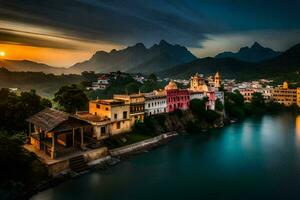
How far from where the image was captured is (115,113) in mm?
34281

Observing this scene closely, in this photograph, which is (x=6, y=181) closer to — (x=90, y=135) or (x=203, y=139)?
(x=90, y=135)

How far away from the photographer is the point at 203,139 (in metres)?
40.9

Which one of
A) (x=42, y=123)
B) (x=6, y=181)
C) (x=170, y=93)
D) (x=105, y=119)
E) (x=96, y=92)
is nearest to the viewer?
(x=6, y=181)

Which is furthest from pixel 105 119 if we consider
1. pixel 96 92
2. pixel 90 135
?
pixel 96 92

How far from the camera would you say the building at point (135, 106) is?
37469 millimetres

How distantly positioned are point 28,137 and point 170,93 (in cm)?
2393

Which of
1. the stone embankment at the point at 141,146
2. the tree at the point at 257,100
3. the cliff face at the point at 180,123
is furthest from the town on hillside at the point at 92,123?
the tree at the point at 257,100

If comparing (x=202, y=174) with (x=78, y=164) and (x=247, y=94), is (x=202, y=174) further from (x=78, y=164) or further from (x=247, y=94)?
(x=247, y=94)

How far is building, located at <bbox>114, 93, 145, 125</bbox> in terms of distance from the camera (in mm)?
37469

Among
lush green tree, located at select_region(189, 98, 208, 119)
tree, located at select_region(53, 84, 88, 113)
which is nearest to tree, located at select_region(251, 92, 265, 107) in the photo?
lush green tree, located at select_region(189, 98, 208, 119)

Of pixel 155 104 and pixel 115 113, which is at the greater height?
pixel 155 104

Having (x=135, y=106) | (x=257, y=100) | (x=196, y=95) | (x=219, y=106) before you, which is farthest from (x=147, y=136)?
(x=257, y=100)

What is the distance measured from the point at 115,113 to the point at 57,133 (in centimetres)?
956

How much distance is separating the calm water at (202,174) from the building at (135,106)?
19.3 feet
